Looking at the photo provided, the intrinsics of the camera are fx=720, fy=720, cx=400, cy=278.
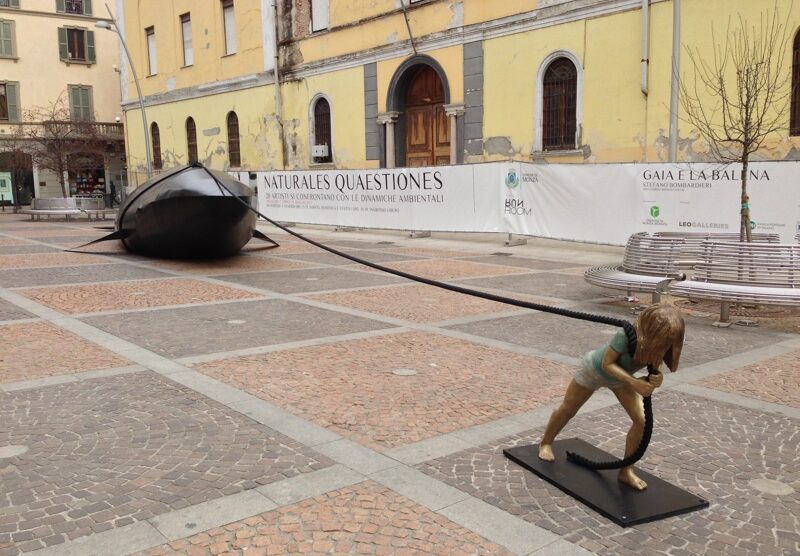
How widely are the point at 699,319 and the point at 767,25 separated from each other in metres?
7.92

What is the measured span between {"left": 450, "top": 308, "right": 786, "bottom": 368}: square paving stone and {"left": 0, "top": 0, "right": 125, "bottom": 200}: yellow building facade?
3568 cm

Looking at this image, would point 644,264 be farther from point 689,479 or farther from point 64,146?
point 64,146

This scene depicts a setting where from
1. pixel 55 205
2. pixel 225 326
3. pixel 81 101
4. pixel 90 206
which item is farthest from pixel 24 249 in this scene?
pixel 81 101

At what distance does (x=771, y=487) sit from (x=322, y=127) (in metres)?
21.4

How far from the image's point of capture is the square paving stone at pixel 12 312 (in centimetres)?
726

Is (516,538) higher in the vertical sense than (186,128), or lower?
lower

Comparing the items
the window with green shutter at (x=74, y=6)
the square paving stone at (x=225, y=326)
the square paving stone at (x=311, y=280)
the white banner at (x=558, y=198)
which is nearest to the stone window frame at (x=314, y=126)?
the white banner at (x=558, y=198)

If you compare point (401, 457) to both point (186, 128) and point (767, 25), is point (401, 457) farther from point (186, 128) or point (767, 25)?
point (186, 128)

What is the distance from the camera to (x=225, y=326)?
6.93 metres

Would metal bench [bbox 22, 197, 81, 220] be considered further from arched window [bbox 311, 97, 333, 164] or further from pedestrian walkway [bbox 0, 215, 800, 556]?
→ pedestrian walkway [bbox 0, 215, 800, 556]

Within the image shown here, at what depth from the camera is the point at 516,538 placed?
2.90 metres

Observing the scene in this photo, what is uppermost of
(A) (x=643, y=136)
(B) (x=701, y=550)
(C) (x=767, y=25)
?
(C) (x=767, y=25)

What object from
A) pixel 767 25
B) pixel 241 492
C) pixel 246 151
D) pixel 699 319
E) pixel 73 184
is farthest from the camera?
pixel 73 184

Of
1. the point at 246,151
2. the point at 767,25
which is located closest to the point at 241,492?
the point at 767,25
